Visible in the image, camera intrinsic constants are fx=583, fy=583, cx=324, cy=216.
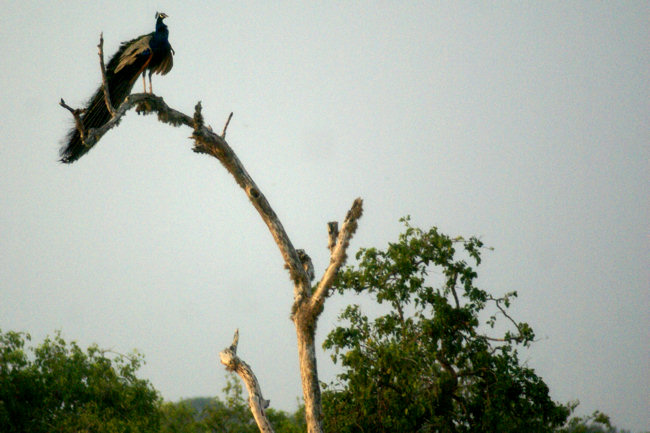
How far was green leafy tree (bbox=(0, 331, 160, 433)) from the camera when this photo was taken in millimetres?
18625

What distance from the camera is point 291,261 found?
26.4 feet

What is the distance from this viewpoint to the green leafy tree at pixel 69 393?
1862 cm

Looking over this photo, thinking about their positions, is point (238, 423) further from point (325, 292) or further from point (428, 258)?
point (325, 292)

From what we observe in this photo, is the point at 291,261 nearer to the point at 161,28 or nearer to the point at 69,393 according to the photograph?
the point at 161,28

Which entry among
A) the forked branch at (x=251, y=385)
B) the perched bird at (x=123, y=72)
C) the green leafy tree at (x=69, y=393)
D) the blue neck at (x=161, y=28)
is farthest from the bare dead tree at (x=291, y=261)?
the green leafy tree at (x=69, y=393)

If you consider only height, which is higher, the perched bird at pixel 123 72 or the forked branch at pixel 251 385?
the perched bird at pixel 123 72

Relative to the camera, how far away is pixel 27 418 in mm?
18797

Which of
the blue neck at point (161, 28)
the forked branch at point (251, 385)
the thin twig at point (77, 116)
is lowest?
the forked branch at point (251, 385)

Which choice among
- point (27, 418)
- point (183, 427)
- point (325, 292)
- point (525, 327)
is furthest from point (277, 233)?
point (183, 427)

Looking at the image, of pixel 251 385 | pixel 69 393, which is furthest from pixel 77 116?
pixel 69 393

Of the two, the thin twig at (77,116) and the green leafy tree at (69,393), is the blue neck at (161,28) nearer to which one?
the thin twig at (77,116)

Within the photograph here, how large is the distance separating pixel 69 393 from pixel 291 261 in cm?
1541

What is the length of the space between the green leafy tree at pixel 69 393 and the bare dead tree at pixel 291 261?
1263cm

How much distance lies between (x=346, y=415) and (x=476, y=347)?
11.4 ft
